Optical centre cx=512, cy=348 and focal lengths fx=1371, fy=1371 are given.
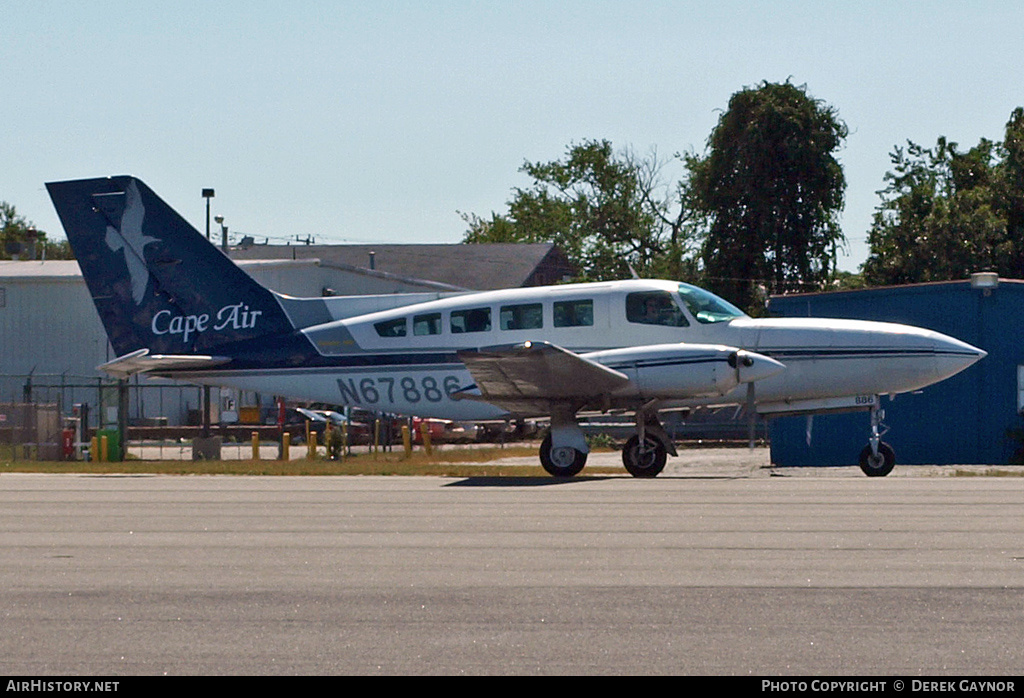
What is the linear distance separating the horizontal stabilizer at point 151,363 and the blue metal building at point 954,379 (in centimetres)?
1212

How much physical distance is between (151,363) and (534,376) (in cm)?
657

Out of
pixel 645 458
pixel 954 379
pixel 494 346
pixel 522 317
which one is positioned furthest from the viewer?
pixel 954 379

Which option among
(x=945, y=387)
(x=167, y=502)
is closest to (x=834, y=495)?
(x=167, y=502)

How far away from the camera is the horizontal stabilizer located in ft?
71.6

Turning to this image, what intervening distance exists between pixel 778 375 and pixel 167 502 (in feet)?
30.7

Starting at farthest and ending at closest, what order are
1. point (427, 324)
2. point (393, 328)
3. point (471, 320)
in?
point (393, 328)
point (427, 324)
point (471, 320)

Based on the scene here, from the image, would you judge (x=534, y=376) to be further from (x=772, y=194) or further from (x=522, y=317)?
(x=772, y=194)

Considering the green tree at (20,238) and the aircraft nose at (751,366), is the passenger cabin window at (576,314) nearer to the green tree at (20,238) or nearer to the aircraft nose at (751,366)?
the aircraft nose at (751,366)

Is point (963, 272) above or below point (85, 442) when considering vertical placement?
above

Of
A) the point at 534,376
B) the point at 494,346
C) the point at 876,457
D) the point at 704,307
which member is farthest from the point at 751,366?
the point at 494,346

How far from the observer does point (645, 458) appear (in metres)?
20.0

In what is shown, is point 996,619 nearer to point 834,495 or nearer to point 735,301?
point 834,495

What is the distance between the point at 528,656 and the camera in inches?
261

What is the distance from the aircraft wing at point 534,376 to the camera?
61.2 ft
